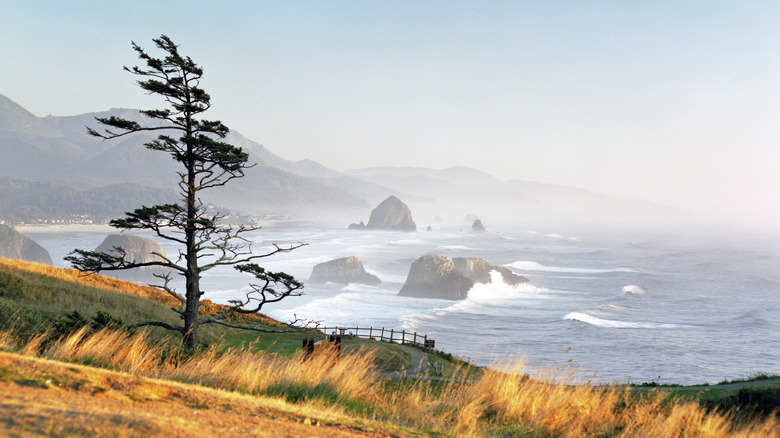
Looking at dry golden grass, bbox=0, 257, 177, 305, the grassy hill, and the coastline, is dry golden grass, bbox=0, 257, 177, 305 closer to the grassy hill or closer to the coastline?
the grassy hill

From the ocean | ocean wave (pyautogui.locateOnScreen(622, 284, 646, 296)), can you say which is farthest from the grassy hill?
ocean wave (pyautogui.locateOnScreen(622, 284, 646, 296))

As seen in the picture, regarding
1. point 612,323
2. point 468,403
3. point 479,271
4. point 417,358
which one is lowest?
point 612,323

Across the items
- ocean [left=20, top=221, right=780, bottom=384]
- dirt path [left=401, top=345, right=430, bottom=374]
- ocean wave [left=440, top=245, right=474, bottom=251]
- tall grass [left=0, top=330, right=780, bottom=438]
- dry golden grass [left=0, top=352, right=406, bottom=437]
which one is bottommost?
ocean [left=20, top=221, right=780, bottom=384]

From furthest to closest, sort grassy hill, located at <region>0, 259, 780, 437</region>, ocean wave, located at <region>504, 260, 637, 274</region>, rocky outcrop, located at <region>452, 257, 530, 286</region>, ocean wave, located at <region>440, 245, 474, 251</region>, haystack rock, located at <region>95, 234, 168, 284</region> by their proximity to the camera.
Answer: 1. ocean wave, located at <region>440, 245, 474, 251</region>
2. ocean wave, located at <region>504, 260, 637, 274</region>
3. haystack rock, located at <region>95, 234, 168, 284</region>
4. rocky outcrop, located at <region>452, 257, 530, 286</region>
5. grassy hill, located at <region>0, 259, 780, 437</region>

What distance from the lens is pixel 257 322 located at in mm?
32688

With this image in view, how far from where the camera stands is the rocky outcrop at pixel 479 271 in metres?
71.0

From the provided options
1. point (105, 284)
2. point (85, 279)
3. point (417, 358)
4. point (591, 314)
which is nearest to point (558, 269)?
point (591, 314)

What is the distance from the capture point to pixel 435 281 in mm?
65000

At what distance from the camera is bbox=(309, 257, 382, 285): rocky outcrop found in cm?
7238

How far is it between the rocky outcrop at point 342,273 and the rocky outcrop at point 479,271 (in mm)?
13443

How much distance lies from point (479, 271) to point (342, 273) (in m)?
20.5

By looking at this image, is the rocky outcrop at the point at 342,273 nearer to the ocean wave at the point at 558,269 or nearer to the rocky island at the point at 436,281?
the rocky island at the point at 436,281

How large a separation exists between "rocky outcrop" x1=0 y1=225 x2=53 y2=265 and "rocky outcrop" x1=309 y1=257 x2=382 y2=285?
168ft

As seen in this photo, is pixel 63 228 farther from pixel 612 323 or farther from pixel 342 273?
pixel 612 323
